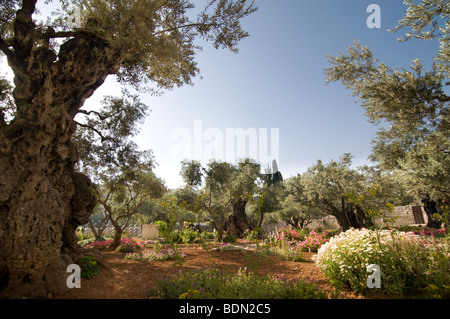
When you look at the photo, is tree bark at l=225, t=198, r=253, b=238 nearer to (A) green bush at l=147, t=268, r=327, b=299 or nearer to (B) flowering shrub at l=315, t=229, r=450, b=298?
(B) flowering shrub at l=315, t=229, r=450, b=298

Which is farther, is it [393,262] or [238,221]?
[238,221]

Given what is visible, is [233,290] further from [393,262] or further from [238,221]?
[238,221]

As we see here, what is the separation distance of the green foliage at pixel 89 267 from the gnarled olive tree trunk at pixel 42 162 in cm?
31

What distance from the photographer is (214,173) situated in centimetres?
1589

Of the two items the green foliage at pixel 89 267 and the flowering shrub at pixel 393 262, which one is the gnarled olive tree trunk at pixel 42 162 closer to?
the green foliage at pixel 89 267

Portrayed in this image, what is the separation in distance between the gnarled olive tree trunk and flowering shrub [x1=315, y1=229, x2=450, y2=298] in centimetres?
589

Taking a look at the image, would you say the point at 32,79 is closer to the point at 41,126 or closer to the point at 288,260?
the point at 41,126

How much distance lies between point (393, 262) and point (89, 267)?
23.4ft

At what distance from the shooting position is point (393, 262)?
3.94 m

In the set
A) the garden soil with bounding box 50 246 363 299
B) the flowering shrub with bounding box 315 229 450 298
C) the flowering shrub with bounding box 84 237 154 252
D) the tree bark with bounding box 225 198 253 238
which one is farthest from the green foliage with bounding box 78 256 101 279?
the tree bark with bounding box 225 198 253 238

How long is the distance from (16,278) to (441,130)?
12.5 metres

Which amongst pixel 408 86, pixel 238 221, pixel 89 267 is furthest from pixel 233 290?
pixel 238 221

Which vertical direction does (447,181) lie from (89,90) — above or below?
below
